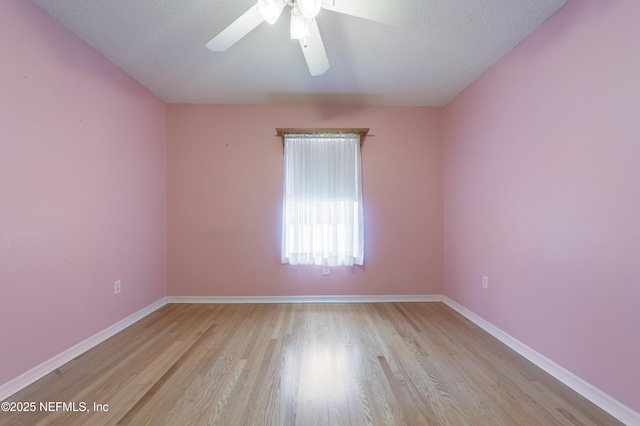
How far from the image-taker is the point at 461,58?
2027 mm

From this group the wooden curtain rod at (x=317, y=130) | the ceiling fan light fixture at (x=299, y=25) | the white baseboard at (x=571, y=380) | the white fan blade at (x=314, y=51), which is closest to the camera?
the white baseboard at (x=571, y=380)

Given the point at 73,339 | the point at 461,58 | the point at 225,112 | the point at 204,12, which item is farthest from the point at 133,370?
the point at 461,58

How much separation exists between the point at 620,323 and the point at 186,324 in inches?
118

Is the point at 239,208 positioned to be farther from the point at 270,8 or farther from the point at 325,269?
the point at 270,8

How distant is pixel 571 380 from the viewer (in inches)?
56.6

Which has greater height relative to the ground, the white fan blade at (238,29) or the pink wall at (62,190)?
the white fan blade at (238,29)

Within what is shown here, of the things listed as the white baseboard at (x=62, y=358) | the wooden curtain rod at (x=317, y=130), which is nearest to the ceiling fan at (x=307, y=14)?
the wooden curtain rod at (x=317, y=130)

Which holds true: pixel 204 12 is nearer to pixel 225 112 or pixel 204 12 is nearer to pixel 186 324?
pixel 225 112

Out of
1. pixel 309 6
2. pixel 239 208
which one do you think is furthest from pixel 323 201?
pixel 309 6

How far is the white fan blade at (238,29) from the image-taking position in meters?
1.36

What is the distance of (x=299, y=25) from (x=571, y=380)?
260 centimetres

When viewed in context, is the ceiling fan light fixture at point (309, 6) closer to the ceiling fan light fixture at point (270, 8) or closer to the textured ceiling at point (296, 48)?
the ceiling fan light fixture at point (270, 8)

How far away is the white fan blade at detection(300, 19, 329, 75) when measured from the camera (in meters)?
1.46

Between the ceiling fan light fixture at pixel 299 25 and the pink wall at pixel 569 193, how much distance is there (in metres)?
1.61
